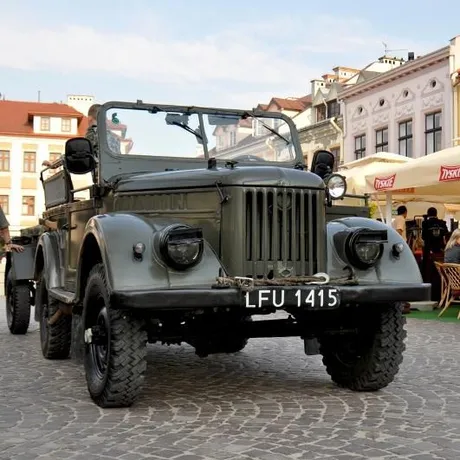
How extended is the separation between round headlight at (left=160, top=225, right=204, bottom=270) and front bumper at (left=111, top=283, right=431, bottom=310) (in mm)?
196

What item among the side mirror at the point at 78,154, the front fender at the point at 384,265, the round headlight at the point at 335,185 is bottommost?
the front fender at the point at 384,265

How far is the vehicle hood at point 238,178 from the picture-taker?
15.0 feet

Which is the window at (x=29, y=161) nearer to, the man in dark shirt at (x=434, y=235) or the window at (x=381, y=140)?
the window at (x=381, y=140)

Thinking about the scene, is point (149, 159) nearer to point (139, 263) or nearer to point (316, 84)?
point (139, 263)

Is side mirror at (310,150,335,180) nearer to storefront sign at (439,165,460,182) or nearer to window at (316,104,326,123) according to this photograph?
storefront sign at (439,165,460,182)

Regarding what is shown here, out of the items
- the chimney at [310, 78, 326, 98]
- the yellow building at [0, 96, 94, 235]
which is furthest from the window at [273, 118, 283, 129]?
the yellow building at [0, 96, 94, 235]

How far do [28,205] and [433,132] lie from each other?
A: 3393 cm

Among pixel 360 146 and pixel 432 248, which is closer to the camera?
pixel 432 248

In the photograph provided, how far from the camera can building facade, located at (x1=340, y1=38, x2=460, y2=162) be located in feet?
83.7

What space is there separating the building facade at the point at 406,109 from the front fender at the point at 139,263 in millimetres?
21987

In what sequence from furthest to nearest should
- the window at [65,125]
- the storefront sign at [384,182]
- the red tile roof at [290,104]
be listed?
the window at [65,125] < the red tile roof at [290,104] < the storefront sign at [384,182]

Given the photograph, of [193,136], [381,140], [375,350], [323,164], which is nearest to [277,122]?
[323,164]

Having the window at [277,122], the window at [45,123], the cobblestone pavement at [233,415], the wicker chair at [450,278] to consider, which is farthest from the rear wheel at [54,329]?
the window at [45,123]

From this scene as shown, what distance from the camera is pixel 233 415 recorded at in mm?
4480
